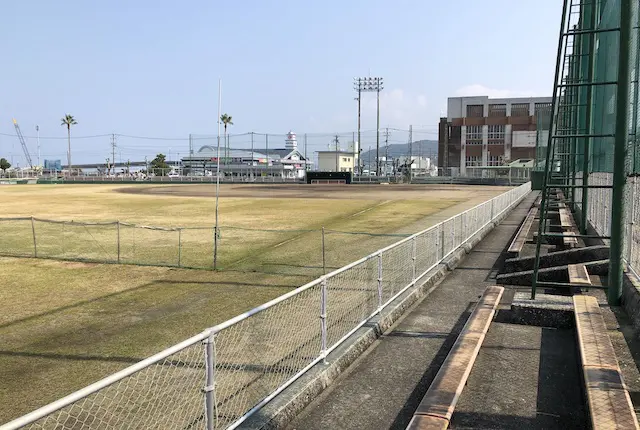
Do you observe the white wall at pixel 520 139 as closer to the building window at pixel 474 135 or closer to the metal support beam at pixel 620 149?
the building window at pixel 474 135

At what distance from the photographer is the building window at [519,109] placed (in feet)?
370

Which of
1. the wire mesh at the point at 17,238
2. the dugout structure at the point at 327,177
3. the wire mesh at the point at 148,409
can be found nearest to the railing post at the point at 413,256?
the wire mesh at the point at 148,409

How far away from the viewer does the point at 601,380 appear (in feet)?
17.3

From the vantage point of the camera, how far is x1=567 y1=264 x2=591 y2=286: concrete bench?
355 inches

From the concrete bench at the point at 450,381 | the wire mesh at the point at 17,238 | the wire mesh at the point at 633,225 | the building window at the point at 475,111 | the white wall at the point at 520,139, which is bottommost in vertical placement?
the wire mesh at the point at 17,238

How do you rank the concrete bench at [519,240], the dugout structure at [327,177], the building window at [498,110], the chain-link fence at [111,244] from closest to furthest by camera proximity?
the concrete bench at [519,240] → the chain-link fence at [111,244] → the dugout structure at [327,177] → the building window at [498,110]

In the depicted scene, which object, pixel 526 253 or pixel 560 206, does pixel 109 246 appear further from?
pixel 560 206

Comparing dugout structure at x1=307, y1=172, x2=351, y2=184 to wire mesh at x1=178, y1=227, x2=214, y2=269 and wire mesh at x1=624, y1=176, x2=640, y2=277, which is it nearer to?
wire mesh at x1=178, y1=227, x2=214, y2=269

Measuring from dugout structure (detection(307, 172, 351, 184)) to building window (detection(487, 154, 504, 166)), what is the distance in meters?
35.1

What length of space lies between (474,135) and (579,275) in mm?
108971

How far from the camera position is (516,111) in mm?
112812

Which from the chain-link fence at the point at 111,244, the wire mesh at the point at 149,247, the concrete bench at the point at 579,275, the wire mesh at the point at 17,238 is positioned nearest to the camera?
the concrete bench at the point at 579,275

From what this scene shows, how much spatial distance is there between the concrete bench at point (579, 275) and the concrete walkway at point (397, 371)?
1.76 metres

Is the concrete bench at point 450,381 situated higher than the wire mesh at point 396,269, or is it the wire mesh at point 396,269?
the wire mesh at point 396,269
